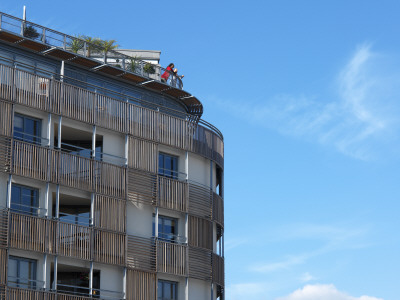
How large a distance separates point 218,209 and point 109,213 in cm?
873

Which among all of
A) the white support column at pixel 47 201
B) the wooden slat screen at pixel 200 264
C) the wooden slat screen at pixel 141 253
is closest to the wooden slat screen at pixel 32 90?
the white support column at pixel 47 201

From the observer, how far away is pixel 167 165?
53.6 meters

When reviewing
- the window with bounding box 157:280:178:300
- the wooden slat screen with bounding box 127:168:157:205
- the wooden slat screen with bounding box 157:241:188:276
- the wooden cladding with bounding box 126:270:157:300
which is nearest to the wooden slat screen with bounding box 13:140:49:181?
the wooden slat screen with bounding box 127:168:157:205

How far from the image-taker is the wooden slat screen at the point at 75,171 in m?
47.6

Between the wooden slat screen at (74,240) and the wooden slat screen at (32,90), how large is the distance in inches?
235

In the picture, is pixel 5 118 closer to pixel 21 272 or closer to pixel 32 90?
pixel 32 90

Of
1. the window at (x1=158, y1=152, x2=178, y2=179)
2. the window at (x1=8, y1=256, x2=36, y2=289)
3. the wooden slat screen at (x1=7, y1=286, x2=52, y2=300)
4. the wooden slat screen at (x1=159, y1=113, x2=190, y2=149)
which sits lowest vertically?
the wooden slat screen at (x1=7, y1=286, x2=52, y2=300)

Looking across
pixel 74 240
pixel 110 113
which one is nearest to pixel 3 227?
pixel 74 240

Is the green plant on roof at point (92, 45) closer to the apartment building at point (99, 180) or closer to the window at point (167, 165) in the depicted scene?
the apartment building at point (99, 180)

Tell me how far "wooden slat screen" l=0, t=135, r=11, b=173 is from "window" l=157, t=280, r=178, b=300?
35.9 feet

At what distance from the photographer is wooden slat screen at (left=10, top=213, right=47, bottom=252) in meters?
44.8

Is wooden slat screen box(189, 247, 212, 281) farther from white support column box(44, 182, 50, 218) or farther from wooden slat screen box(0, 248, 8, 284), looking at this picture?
wooden slat screen box(0, 248, 8, 284)

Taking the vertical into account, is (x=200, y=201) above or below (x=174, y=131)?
below

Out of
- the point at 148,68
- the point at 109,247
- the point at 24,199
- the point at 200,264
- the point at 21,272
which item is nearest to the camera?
the point at 21,272
